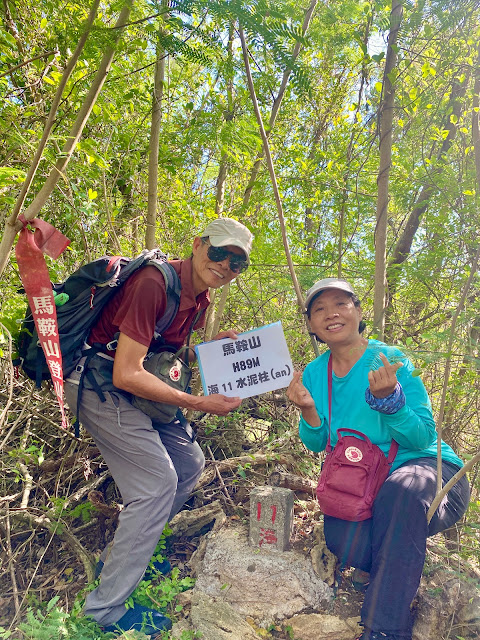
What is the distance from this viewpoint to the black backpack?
102 inches

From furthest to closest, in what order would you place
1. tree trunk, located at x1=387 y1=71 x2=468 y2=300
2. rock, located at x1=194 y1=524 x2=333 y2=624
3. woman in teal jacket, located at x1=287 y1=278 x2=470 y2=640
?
tree trunk, located at x1=387 y1=71 x2=468 y2=300, rock, located at x1=194 y1=524 x2=333 y2=624, woman in teal jacket, located at x1=287 y1=278 x2=470 y2=640

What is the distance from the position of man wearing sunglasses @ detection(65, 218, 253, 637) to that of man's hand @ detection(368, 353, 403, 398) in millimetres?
908

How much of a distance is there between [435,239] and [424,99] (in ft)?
3.70

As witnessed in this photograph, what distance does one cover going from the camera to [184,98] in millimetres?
4734

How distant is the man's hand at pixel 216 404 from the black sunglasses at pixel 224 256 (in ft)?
2.69

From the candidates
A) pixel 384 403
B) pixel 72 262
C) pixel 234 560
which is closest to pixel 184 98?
pixel 72 262

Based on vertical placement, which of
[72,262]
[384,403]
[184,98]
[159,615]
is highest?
[184,98]

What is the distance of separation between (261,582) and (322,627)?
1.40ft

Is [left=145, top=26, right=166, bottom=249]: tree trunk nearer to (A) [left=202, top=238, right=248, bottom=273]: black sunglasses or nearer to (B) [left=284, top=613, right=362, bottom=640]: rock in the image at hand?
(A) [left=202, top=238, right=248, bottom=273]: black sunglasses

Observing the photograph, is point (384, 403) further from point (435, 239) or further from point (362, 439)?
point (435, 239)

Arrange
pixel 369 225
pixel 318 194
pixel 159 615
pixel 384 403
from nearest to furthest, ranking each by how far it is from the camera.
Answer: pixel 384 403 → pixel 159 615 → pixel 318 194 → pixel 369 225

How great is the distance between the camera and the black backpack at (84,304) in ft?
8.48

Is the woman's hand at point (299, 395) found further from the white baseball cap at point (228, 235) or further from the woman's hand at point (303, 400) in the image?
the white baseball cap at point (228, 235)

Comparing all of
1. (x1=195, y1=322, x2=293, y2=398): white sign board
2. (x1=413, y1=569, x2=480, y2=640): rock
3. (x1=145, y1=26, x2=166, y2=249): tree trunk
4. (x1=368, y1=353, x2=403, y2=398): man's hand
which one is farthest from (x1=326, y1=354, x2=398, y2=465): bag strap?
(x1=145, y1=26, x2=166, y2=249): tree trunk
